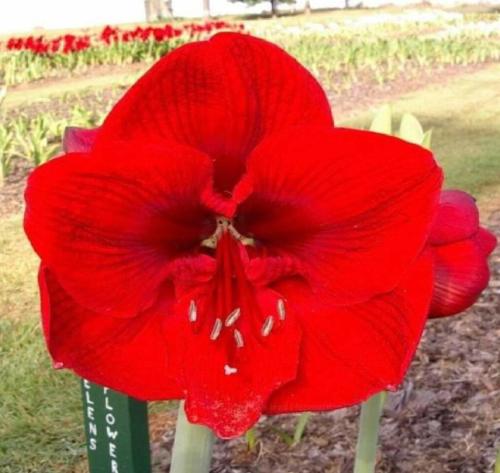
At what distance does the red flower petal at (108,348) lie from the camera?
1.81 ft

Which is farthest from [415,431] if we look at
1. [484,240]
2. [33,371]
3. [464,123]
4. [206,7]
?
[206,7]

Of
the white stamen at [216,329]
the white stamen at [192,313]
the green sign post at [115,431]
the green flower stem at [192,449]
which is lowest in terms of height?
the green sign post at [115,431]

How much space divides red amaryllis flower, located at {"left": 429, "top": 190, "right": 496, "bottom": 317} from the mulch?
6.21 ft

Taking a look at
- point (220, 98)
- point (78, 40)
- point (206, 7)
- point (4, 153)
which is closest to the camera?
point (220, 98)

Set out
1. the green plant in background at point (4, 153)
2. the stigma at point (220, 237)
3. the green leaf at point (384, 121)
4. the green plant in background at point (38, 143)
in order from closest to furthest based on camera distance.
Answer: the stigma at point (220, 237) < the green leaf at point (384, 121) < the green plant in background at point (38, 143) < the green plant in background at point (4, 153)

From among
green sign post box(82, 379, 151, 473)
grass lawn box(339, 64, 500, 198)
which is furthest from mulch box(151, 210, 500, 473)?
grass lawn box(339, 64, 500, 198)

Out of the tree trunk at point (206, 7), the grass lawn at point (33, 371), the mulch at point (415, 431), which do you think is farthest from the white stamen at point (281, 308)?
the tree trunk at point (206, 7)

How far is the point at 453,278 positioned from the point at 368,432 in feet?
1.58

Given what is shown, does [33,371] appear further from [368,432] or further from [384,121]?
[384,121]

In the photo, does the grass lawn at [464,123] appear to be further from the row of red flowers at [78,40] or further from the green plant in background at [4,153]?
the row of red flowers at [78,40]

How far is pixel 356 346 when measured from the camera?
0.57 m

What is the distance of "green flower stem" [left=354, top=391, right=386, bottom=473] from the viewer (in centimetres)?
101

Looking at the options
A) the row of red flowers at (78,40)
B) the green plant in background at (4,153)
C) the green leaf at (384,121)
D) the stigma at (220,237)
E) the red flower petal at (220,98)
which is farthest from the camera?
the row of red flowers at (78,40)

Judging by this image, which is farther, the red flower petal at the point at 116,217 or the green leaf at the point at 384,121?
the green leaf at the point at 384,121
